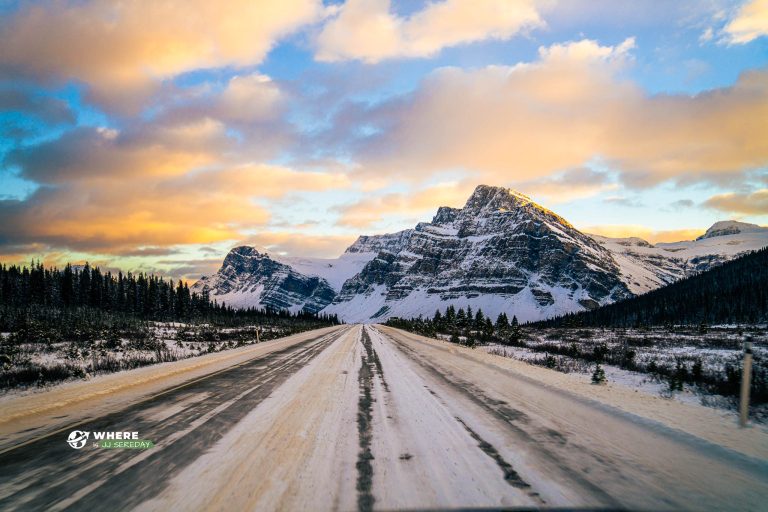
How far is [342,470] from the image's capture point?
4426mm

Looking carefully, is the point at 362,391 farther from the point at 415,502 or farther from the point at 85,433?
the point at 415,502

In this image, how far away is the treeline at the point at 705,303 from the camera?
84938 mm

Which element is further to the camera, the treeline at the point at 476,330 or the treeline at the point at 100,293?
the treeline at the point at 100,293

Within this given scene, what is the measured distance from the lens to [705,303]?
332 ft

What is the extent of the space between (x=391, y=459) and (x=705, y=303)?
12683 centimetres

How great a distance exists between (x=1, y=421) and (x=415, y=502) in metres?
7.75

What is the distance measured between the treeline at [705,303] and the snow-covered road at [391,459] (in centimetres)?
8301

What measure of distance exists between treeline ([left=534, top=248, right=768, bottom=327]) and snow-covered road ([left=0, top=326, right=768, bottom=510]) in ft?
272

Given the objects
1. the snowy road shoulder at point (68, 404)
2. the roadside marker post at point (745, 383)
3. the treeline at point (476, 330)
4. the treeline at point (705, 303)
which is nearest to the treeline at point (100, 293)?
the treeline at point (476, 330)

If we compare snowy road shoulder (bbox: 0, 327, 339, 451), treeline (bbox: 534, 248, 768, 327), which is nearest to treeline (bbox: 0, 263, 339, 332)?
snowy road shoulder (bbox: 0, 327, 339, 451)

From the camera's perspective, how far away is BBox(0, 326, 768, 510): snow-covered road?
3.80 m

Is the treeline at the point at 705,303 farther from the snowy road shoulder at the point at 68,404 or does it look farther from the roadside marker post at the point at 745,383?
the snowy road shoulder at the point at 68,404

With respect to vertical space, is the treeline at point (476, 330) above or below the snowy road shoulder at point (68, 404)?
below

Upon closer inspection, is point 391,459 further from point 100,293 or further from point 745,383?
point 100,293
